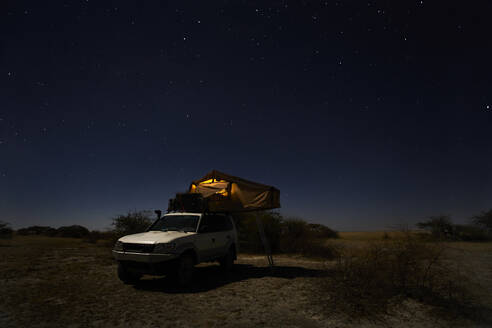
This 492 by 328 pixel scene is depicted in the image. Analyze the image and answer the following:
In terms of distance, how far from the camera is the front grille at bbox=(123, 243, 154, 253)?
258 inches

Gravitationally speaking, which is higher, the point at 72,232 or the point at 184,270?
the point at 72,232

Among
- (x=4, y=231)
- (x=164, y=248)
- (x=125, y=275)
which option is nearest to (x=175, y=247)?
(x=164, y=248)

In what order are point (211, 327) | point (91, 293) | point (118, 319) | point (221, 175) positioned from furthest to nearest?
point (221, 175) → point (91, 293) → point (118, 319) → point (211, 327)

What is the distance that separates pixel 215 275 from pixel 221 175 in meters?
3.30

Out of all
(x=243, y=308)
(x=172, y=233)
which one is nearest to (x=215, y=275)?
(x=172, y=233)

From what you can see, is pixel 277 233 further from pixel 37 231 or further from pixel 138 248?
pixel 37 231

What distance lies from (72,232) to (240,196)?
24974mm

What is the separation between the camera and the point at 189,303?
5.57 meters

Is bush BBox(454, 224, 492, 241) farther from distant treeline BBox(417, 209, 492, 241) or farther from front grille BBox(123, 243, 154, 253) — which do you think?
front grille BBox(123, 243, 154, 253)

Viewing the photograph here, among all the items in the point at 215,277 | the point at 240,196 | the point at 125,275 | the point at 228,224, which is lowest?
the point at 215,277

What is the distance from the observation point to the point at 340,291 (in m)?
5.74

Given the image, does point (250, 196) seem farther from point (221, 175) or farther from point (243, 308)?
point (243, 308)

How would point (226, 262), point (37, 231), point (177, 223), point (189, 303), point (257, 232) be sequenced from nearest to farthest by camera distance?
point (189, 303) → point (177, 223) → point (226, 262) → point (257, 232) → point (37, 231)

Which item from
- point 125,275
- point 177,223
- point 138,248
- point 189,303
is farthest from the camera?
point 177,223
